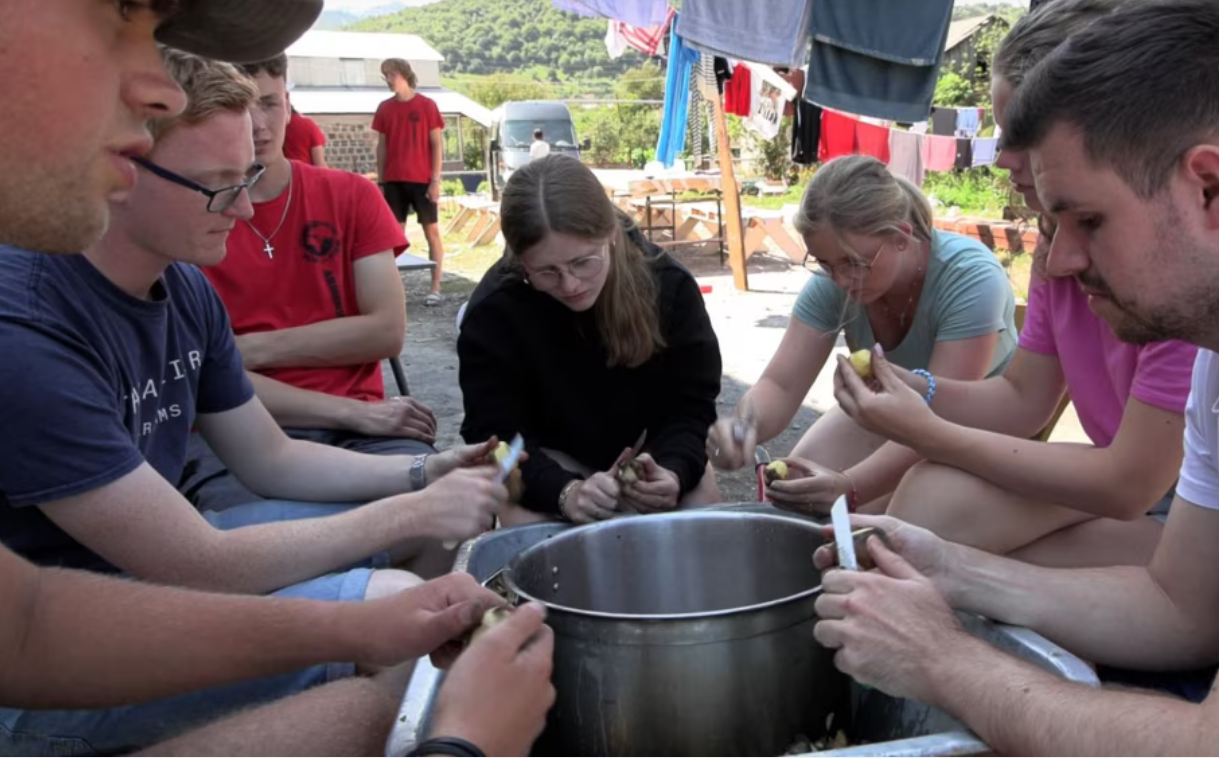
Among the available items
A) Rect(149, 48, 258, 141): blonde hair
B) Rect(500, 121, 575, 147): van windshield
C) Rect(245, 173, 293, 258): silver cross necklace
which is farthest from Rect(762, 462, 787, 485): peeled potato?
Rect(500, 121, 575, 147): van windshield

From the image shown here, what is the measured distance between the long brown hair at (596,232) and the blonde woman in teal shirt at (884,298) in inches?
13.2

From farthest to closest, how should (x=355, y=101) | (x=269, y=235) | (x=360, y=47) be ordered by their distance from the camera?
1. (x=360, y=47)
2. (x=355, y=101)
3. (x=269, y=235)

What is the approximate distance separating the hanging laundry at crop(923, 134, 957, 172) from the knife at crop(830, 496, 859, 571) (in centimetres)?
797

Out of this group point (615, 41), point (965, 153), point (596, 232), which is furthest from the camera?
point (615, 41)

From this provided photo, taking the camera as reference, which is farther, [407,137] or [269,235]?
[407,137]

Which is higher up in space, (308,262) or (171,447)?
(308,262)

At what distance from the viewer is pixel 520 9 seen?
88.3 meters

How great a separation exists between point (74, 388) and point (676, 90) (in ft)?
26.9

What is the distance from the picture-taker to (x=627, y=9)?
5633 mm

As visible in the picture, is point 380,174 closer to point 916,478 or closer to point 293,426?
point 293,426

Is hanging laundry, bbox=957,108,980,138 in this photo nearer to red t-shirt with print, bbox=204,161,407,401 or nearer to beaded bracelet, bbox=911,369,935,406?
beaded bracelet, bbox=911,369,935,406

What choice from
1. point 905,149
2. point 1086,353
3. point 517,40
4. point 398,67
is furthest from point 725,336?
point 517,40

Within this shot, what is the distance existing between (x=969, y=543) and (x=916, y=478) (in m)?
0.18

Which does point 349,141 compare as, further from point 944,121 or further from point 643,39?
point 944,121
